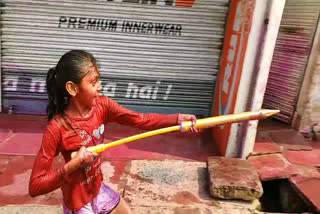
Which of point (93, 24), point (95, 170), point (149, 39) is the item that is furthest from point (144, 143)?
point (95, 170)

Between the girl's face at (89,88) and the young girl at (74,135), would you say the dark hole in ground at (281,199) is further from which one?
the girl's face at (89,88)

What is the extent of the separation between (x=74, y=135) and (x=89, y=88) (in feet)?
1.06

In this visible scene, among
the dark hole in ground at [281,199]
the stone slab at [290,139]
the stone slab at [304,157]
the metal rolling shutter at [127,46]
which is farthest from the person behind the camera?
the metal rolling shutter at [127,46]

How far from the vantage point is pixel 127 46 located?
17.0 feet

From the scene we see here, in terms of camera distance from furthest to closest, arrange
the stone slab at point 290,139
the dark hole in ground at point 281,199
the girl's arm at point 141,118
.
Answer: the stone slab at point 290,139 → the dark hole in ground at point 281,199 → the girl's arm at point 141,118

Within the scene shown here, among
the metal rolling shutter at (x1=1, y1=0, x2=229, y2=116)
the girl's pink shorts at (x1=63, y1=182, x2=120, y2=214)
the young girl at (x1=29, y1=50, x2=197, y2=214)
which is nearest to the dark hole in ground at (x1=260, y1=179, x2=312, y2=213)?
the metal rolling shutter at (x1=1, y1=0, x2=229, y2=116)

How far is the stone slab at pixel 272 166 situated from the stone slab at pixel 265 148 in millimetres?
90

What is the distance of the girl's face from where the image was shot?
6.28ft

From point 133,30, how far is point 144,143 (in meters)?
1.93

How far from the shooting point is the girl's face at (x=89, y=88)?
191 centimetres

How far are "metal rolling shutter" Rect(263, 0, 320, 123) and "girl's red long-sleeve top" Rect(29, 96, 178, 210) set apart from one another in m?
3.71

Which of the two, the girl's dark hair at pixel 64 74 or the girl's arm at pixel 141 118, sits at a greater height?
the girl's dark hair at pixel 64 74

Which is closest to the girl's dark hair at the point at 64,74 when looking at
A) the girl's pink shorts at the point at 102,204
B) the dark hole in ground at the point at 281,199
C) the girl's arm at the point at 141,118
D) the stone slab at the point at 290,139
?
the girl's arm at the point at 141,118

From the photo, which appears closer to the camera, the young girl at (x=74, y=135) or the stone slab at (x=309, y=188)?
the young girl at (x=74, y=135)
